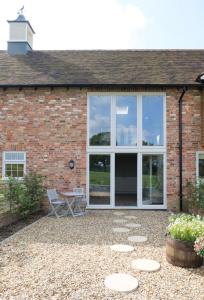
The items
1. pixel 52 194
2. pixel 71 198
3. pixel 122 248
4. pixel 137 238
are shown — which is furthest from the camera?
pixel 71 198

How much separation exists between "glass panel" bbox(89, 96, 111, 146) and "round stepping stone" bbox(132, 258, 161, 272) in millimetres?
6523

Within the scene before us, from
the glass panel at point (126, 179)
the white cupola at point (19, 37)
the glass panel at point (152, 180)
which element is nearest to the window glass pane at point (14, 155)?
the glass panel at point (126, 179)

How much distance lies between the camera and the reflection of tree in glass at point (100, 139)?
11.8 m

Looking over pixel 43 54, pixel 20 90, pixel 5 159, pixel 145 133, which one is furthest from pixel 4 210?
pixel 43 54

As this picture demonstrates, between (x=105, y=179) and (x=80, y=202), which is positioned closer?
(x=80, y=202)

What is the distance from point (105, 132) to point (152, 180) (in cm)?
251

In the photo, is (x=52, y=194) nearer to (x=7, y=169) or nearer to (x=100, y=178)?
(x=100, y=178)

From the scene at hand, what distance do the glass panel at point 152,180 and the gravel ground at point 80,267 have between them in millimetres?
3140

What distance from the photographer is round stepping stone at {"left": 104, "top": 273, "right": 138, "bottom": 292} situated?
14.6 ft

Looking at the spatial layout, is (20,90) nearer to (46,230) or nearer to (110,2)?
(110,2)

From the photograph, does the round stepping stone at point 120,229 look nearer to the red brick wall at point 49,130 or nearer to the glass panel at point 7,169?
the red brick wall at point 49,130

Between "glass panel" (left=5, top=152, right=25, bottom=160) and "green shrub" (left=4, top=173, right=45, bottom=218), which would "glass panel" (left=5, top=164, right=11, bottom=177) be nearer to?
"glass panel" (left=5, top=152, right=25, bottom=160)

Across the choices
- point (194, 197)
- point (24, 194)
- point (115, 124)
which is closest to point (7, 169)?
point (24, 194)

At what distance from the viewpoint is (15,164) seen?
11664mm
